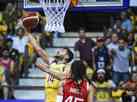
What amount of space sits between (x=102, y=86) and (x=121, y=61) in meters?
1.42

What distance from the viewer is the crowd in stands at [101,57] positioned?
12.5 meters

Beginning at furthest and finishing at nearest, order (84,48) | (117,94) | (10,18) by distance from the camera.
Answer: (10,18), (84,48), (117,94)

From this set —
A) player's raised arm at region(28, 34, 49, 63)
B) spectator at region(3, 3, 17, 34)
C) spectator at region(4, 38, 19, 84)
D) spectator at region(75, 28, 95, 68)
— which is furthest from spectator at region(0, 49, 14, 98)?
player's raised arm at region(28, 34, 49, 63)

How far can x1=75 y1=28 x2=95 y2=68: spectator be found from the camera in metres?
13.9

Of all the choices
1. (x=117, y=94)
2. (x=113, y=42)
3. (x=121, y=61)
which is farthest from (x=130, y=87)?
(x=113, y=42)

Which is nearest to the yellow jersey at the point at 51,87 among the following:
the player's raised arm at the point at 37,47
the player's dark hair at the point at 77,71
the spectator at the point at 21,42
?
the player's raised arm at the point at 37,47

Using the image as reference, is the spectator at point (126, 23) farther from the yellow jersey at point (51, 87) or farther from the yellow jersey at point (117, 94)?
the yellow jersey at point (51, 87)

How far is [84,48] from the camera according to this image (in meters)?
14.1

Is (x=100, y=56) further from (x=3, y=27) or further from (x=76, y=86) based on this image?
(x=76, y=86)

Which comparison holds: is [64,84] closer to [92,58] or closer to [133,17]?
[92,58]

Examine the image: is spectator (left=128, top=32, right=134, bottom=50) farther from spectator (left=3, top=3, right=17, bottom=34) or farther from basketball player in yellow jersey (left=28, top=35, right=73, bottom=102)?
basketball player in yellow jersey (left=28, top=35, right=73, bottom=102)

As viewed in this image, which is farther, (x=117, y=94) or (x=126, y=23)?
(x=126, y=23)

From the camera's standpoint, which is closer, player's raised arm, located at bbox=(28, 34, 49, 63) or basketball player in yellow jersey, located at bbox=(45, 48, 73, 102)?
player's raised arm, located at bbox=(28, 34, 49, 63)

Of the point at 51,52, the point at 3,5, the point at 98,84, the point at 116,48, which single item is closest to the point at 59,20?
the point at 98,84
